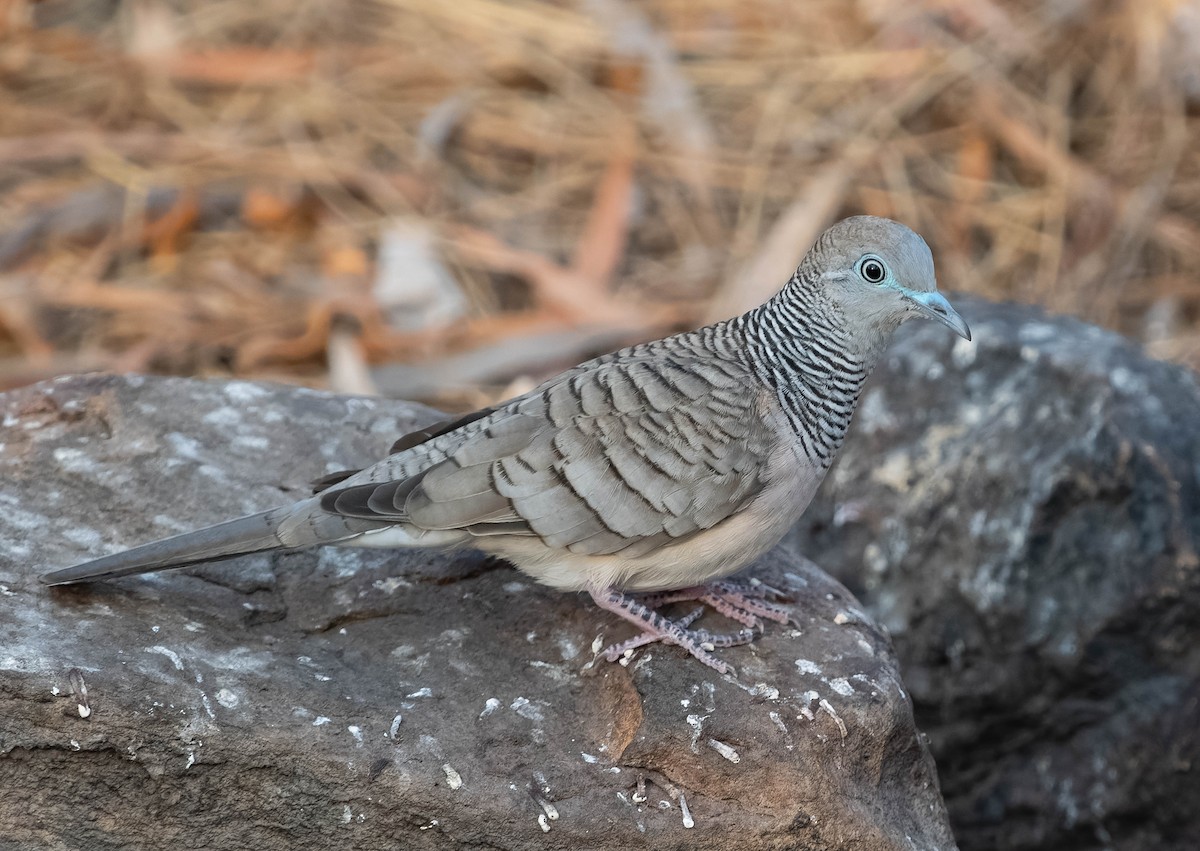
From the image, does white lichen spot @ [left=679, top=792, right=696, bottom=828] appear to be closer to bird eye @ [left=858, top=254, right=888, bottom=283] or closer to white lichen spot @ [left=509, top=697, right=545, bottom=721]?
white lichen spot @ [left=509, top=697, right=545, bottom=721]

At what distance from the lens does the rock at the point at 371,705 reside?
321 centimetres

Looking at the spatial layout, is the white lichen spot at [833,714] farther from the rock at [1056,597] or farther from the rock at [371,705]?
the rock at [1056,597]

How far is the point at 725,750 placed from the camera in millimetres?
3451

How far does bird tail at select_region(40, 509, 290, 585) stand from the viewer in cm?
347

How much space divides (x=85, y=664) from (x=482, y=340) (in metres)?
3.91

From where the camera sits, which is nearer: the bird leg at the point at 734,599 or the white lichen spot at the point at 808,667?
the white lichen spot at the point at 808,667

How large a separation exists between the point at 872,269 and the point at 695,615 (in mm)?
1127

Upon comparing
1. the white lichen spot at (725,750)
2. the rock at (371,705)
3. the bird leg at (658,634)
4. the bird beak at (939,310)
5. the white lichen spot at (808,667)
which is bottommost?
the rock at (371,705)

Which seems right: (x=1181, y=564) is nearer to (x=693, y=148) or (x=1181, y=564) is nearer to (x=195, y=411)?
(x=195, y=411)

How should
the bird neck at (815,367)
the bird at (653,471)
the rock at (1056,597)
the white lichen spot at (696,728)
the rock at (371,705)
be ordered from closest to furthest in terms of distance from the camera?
the rock at (371,705), the white lichen spot at (696,728), the bird at (653,471), the bird neck at (815,367), the rock at (1056,597)

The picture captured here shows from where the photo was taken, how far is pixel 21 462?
4039 mm

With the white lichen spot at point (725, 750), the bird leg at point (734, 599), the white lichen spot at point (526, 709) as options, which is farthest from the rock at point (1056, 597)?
the white lichen spot at point (526, 709)

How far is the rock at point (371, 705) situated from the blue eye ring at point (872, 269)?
0.99 meters

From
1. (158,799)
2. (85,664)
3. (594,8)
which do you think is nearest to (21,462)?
(85,664)
